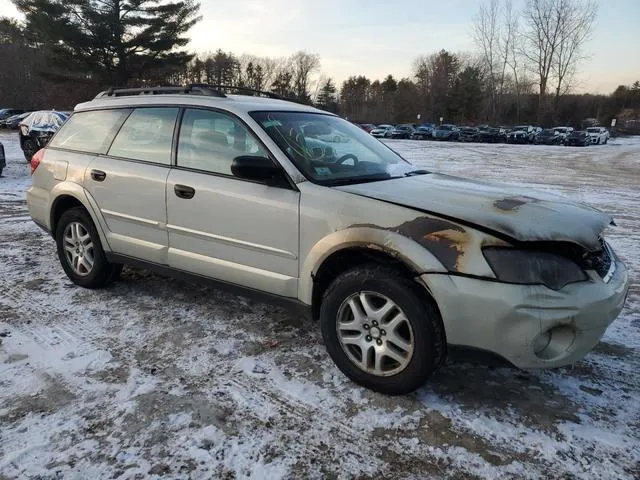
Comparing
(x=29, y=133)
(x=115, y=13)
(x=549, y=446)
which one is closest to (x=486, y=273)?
(x=549, y=446)

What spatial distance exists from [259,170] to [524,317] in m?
1.76

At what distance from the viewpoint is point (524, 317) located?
2.44 metres

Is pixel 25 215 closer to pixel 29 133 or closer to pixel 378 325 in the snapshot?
pixel 378 325

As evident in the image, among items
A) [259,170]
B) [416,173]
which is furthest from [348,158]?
[259,170]

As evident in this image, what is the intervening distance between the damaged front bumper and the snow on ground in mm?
449

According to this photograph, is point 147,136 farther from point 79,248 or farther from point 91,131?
point 79,248

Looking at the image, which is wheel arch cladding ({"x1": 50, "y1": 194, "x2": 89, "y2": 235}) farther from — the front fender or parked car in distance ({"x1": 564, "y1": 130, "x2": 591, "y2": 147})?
parked car in distance ({"x1": 564, "y1": 130, "x2": 591, "y2": 147})

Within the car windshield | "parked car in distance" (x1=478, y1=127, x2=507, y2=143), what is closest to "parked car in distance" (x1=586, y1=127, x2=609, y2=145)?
"parked car in distance" (x1=478, y1=127, x2=507, y2=143)

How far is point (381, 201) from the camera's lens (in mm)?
2877

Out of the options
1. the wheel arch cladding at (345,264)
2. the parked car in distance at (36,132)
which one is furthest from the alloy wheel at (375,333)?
the parked car in distance at (36,132)

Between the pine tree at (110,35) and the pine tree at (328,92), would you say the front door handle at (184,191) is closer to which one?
the pine tree at (110,35)

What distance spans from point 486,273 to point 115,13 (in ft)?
135

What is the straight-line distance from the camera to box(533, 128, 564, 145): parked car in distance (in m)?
43.6

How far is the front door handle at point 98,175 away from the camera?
4.15 m
